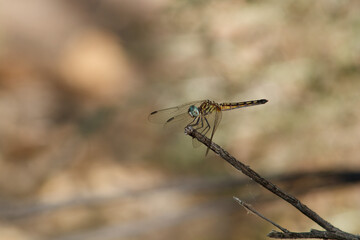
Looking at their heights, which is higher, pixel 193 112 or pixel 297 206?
pixel 193 112

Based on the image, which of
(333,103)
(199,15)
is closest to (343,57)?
(333,103)

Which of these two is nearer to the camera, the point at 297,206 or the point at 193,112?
the point at 297,206

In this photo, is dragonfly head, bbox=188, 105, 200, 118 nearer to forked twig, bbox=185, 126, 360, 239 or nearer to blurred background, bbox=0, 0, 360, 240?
forked twig, bbox=185, 126, 360, 239

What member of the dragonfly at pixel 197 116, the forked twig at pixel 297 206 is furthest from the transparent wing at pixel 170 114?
the forked twig at pixel 297 206

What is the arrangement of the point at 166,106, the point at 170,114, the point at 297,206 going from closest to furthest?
1. the point at 297,206
2. the point at 170,114
3. the point at 166,106

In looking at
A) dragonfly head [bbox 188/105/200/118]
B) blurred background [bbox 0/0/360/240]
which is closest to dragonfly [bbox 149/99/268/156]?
dragonfly head [bbox 188/105/200/118]

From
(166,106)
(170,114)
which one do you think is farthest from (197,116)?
(166,106)

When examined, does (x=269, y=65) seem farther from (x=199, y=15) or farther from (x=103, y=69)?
(x=103, y=69)

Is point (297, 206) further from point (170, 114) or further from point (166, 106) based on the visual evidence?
point (166, 106)

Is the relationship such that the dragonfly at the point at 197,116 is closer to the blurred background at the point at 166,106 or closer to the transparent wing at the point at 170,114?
the transparent wing at the point at 170,114
